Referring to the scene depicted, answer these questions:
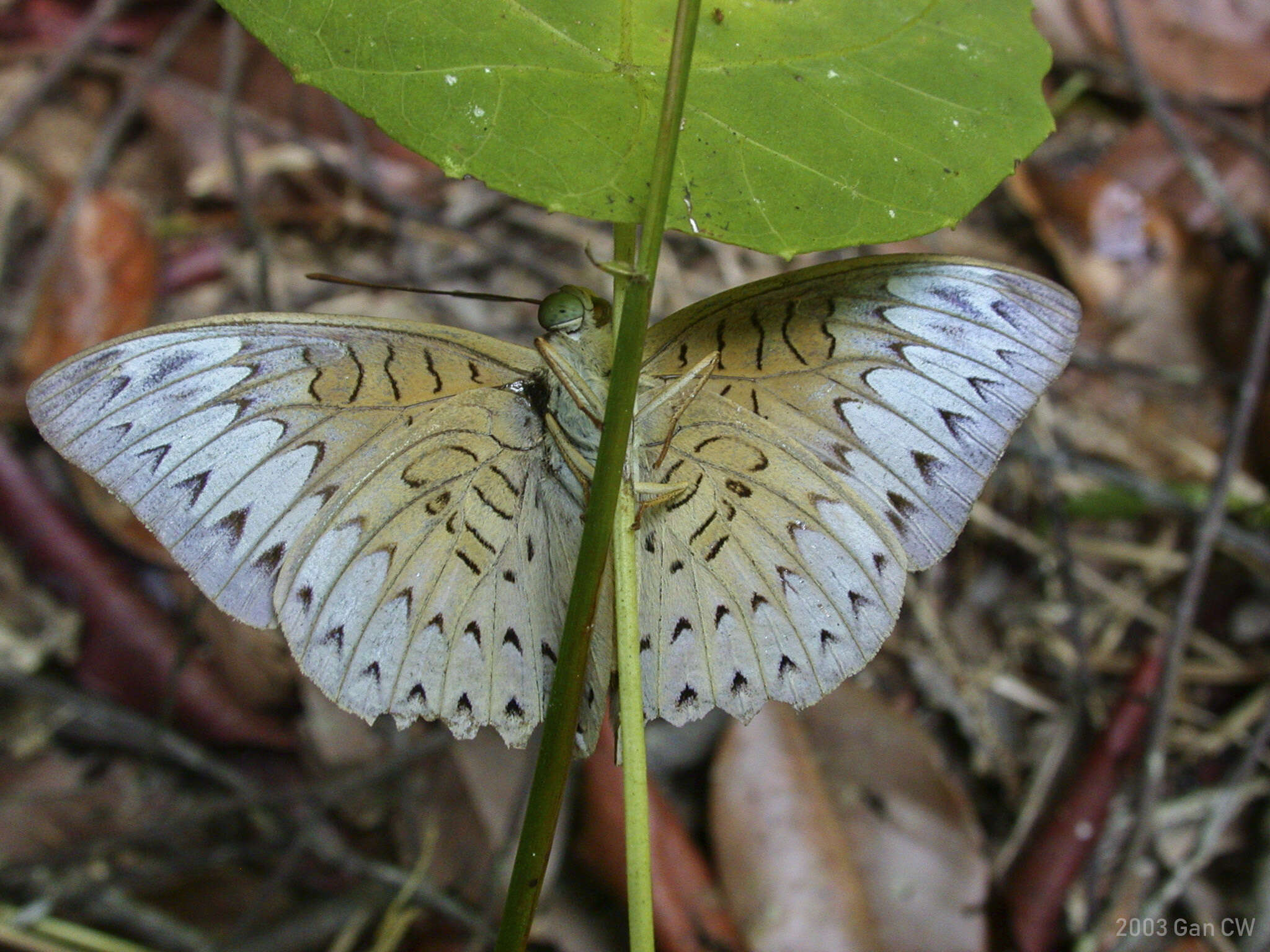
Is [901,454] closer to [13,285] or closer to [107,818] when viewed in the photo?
[107,818]

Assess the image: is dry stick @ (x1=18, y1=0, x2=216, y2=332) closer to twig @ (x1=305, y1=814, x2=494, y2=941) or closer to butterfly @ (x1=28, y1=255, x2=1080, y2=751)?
twig @ (x1=305, y1=814, x2=494, y2=941)

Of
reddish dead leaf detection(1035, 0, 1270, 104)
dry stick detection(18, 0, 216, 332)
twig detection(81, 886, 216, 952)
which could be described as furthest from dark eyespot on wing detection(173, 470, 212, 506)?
reddish dead leaf detection(1035, 0, 1270, 104)

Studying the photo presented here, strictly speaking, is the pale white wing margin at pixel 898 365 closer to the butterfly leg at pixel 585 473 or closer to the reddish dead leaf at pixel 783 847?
the butterfly leg at pixel 585 473

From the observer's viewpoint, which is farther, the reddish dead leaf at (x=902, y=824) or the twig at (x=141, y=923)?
the twig at (x=141, y=923)

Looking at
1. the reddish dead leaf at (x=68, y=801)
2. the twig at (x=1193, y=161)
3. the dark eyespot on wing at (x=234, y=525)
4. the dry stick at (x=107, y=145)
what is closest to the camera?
the dark eyespot on wing at (x=234, y=525)

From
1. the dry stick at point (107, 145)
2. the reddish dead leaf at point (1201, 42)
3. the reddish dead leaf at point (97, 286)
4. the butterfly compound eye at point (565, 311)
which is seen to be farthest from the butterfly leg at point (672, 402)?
the reddish dead leaf at point (1201, 42)

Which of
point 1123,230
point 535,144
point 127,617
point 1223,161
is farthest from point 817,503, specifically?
point 1223,161

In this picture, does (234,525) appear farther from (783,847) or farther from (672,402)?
(783,847)

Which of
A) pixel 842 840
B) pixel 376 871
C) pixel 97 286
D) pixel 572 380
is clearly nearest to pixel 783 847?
pixel 842 840
